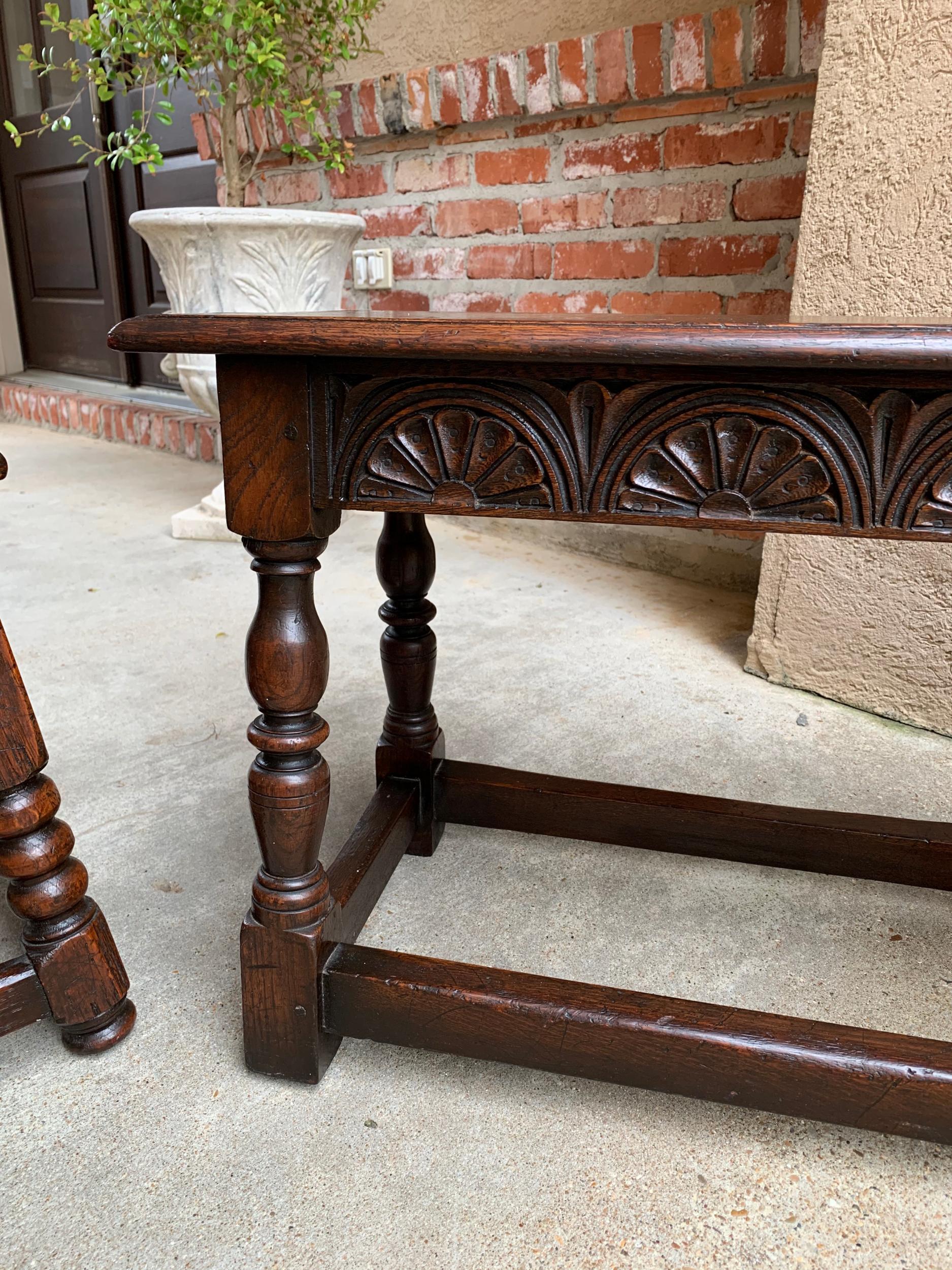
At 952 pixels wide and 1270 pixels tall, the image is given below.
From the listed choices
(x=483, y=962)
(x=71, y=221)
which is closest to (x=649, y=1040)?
(x=483, y=962)

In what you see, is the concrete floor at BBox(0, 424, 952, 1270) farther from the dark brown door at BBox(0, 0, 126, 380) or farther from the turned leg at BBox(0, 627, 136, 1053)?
the dark brown door at BBox(0, 0, 126, 380)

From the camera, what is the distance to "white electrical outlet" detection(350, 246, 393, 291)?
2.93m

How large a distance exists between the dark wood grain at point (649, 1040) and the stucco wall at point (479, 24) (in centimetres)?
219

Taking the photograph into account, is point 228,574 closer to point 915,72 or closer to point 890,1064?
point 915,72

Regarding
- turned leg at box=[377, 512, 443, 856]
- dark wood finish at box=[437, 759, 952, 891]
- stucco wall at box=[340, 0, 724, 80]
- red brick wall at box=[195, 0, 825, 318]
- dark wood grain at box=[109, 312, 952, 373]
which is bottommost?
dark wood finish at box=[437, 759, 952, 891]

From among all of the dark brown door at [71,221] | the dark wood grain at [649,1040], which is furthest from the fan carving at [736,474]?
the dark brown door at [71,221]

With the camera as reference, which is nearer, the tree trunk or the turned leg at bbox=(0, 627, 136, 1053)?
the turned leg at bbox=(0, 627, 136, 1053)

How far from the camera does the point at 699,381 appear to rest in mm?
749

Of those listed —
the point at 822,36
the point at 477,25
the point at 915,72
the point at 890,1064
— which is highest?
the point at 477,25

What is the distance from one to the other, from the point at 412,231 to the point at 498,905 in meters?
2.21

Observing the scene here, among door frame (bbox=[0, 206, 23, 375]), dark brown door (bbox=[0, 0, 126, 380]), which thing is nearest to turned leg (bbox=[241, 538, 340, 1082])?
dark brown door (bbox=[0, 0, 126, 380])

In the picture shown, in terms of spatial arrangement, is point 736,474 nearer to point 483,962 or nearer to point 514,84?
point 483,962

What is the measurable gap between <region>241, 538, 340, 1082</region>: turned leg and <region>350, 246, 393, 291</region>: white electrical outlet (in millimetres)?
2282

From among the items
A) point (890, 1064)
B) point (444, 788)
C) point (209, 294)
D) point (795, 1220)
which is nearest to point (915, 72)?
point (444, 788)
